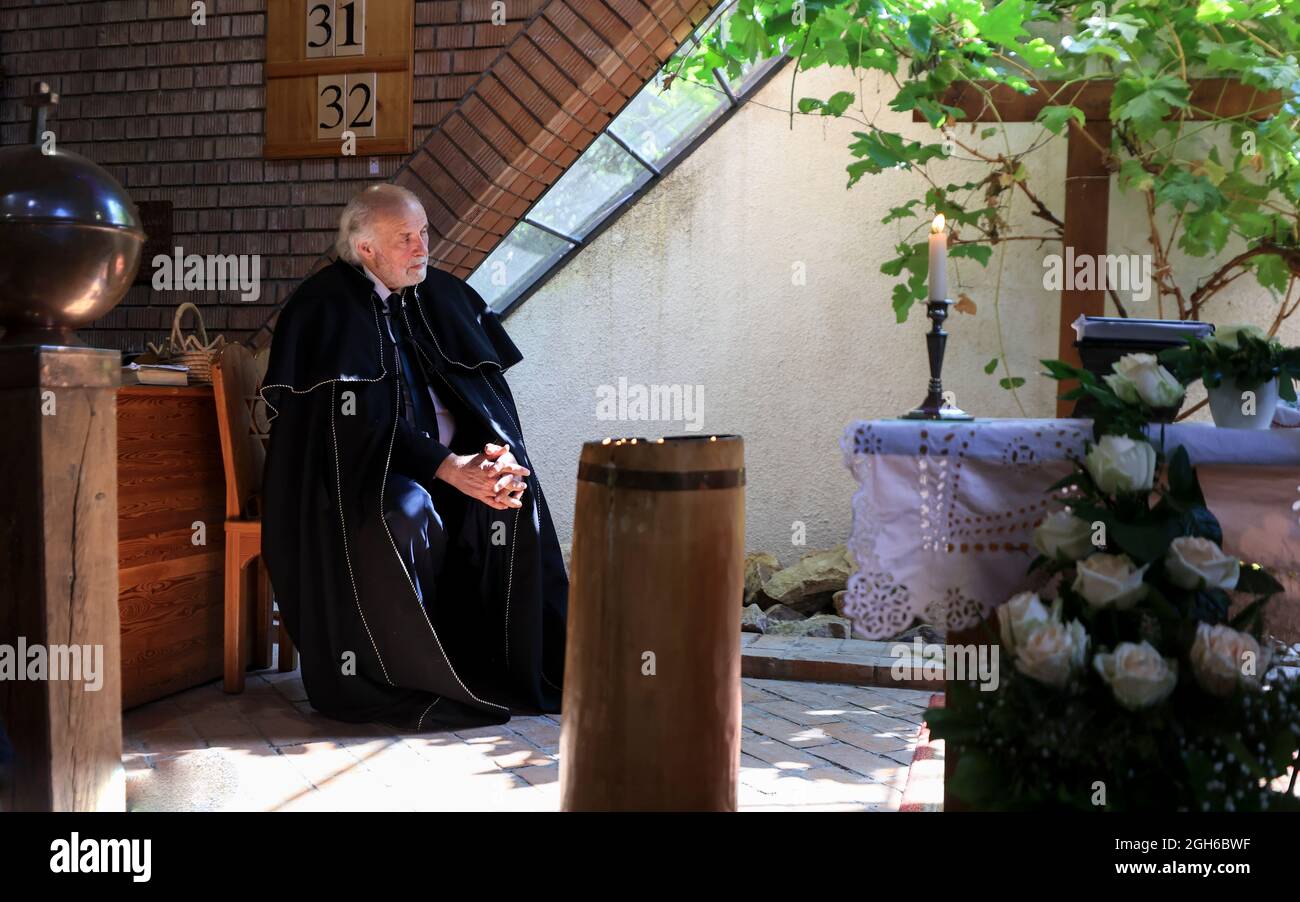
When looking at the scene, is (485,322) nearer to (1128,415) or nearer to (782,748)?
(782,748)

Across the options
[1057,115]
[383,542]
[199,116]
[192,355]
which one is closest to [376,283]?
[192,355]

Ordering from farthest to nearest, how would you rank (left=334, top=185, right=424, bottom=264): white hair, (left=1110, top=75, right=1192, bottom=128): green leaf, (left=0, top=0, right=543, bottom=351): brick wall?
(left=0, top=0, right=543, bottom=351): brick wall → (left=1110, top=75, right=1192, bottom=128): green leaf → (left=334, top=185, right=424, bottom=264): white hair

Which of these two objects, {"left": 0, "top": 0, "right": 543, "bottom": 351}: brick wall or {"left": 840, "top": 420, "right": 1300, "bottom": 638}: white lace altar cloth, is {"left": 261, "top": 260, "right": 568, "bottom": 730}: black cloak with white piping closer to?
{"left": 0, "top": 0, "right": 543, "bottom": 351}: brick wall

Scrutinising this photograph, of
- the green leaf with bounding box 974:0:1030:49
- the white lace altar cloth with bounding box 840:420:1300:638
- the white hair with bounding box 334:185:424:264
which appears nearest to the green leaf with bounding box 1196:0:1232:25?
the green leaf with bounding box 974:0:1030:49

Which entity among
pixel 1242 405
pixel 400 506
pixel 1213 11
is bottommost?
pixel 400 506

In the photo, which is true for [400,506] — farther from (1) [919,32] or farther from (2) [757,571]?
(2) [757,571]

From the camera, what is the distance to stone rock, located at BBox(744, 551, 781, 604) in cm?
681

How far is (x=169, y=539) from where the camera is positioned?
164 inches

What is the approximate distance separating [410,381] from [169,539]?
38.3 inches

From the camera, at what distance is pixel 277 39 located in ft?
15.9

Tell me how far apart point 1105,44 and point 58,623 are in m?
4.04

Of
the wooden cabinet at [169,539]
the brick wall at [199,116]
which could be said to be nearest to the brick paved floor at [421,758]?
the wooden cabinet at [169,539]

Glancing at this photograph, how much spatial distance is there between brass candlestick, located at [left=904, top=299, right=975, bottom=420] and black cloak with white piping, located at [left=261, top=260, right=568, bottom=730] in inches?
66.2
